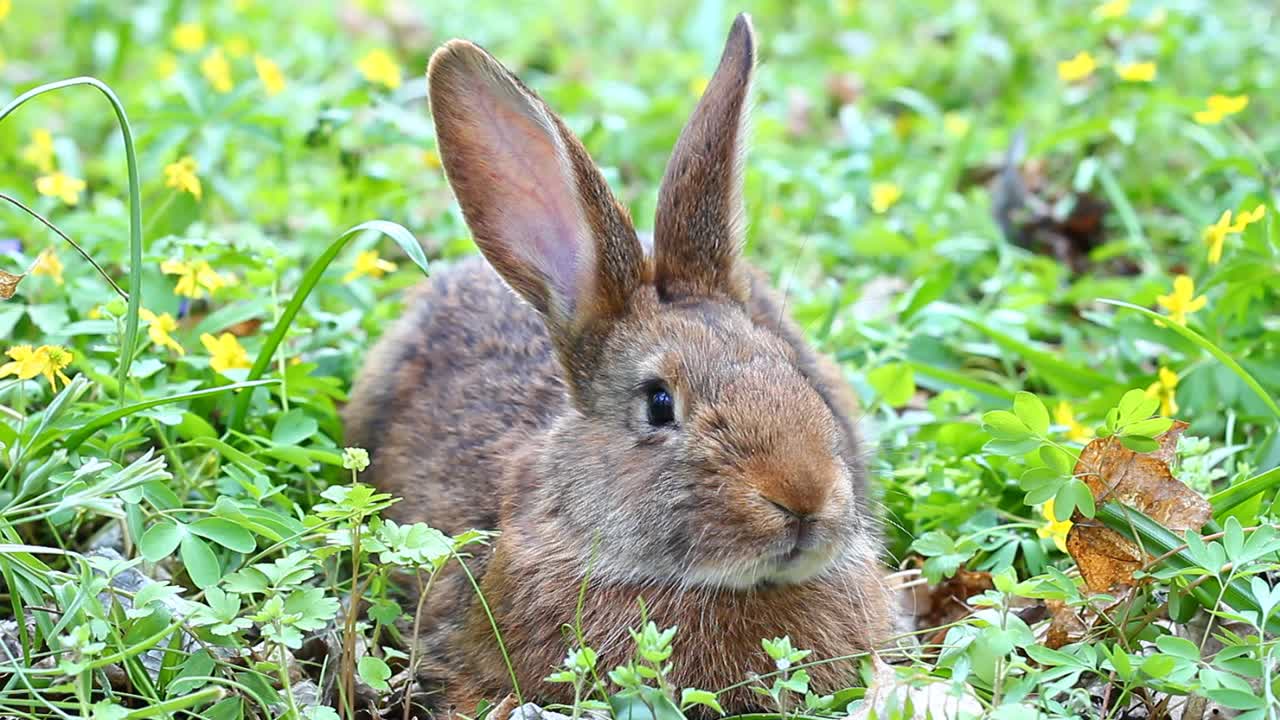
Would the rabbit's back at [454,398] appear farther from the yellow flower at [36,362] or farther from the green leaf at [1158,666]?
the green leaf at [1158,666]

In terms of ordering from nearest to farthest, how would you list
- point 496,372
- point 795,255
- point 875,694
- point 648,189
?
point 875,694 → point 496,372 → point 795,255 → point 648,189

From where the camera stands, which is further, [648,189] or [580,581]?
[648,189]

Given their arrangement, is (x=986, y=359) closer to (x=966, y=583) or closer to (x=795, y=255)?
(x=795, y=255)

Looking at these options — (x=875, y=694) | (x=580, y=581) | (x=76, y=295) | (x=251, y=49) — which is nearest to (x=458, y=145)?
(x=580, y=581)

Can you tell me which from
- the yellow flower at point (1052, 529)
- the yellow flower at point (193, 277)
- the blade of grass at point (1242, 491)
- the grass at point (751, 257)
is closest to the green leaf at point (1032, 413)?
the grass at point (751, 257)

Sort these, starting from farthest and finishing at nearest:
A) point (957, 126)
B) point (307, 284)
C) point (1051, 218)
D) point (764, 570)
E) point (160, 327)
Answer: point (957, 126), point (1051, 218), point (160, 327), point (307, 284), point (764, 570)

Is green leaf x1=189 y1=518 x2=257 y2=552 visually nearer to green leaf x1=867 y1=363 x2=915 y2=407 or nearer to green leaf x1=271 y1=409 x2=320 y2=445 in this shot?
green leaf x1=271 y1=409 x2=320 y2=445

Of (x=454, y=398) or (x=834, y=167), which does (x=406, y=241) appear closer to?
(x=454, y=398)

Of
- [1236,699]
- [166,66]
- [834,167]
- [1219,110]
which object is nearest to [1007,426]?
[1236,699]
